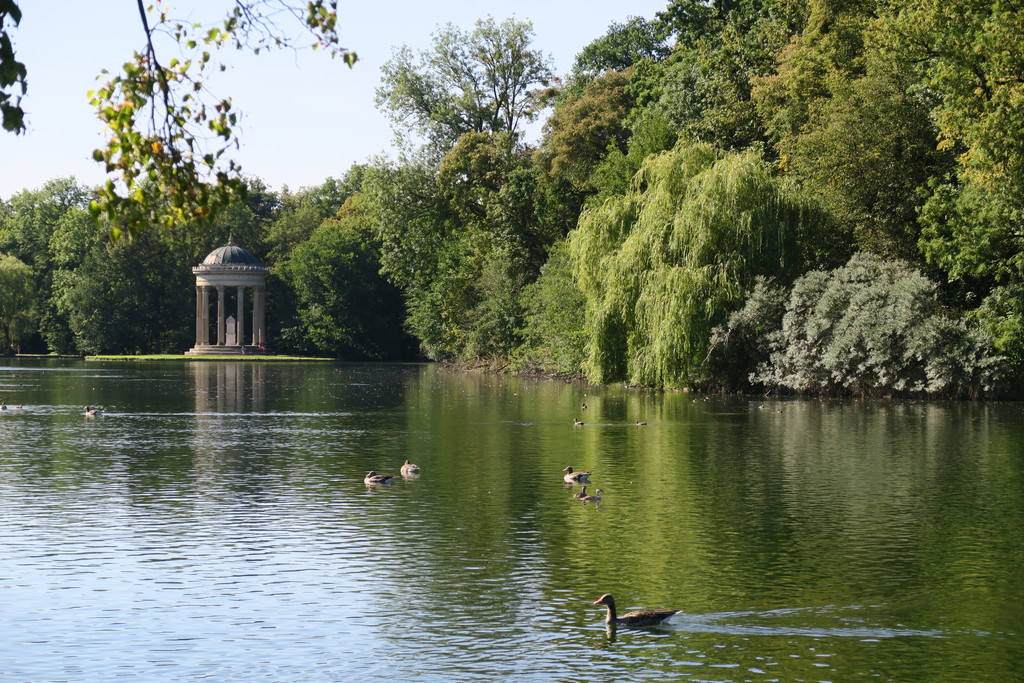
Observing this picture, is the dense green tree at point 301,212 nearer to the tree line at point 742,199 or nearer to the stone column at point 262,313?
the stone column at point 262,313

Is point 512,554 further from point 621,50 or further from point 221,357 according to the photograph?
point 221,357

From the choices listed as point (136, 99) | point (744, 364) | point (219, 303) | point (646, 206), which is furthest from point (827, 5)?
point (219, 303)

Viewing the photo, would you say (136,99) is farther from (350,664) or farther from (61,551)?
(61,551)

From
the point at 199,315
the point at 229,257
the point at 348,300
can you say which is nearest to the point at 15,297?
the point at 199,315

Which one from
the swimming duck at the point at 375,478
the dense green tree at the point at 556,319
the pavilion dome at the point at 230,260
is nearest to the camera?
the swimming duck at the point at 375,478

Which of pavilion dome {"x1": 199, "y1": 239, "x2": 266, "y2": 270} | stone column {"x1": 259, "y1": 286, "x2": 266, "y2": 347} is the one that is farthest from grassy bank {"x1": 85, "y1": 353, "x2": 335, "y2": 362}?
pavilion dome {"x1": 199, "y1": 239, "x2": 266, "y2": 270}

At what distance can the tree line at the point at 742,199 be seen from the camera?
44.9m

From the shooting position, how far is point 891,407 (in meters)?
45.1

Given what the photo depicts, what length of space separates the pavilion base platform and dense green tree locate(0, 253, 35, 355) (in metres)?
19.2

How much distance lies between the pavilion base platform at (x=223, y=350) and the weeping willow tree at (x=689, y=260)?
64.8 m

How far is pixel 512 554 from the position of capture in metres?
18.2

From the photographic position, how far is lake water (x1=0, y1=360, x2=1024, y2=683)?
43.0 ft

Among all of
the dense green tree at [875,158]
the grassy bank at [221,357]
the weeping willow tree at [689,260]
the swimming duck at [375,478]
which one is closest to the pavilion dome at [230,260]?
the grassy bank at [221,357]

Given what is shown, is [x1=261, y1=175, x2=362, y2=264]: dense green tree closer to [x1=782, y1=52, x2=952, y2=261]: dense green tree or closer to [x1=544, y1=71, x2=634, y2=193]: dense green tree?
[x1=544, y1=71, x2=634, y2=193]: dense green tree
